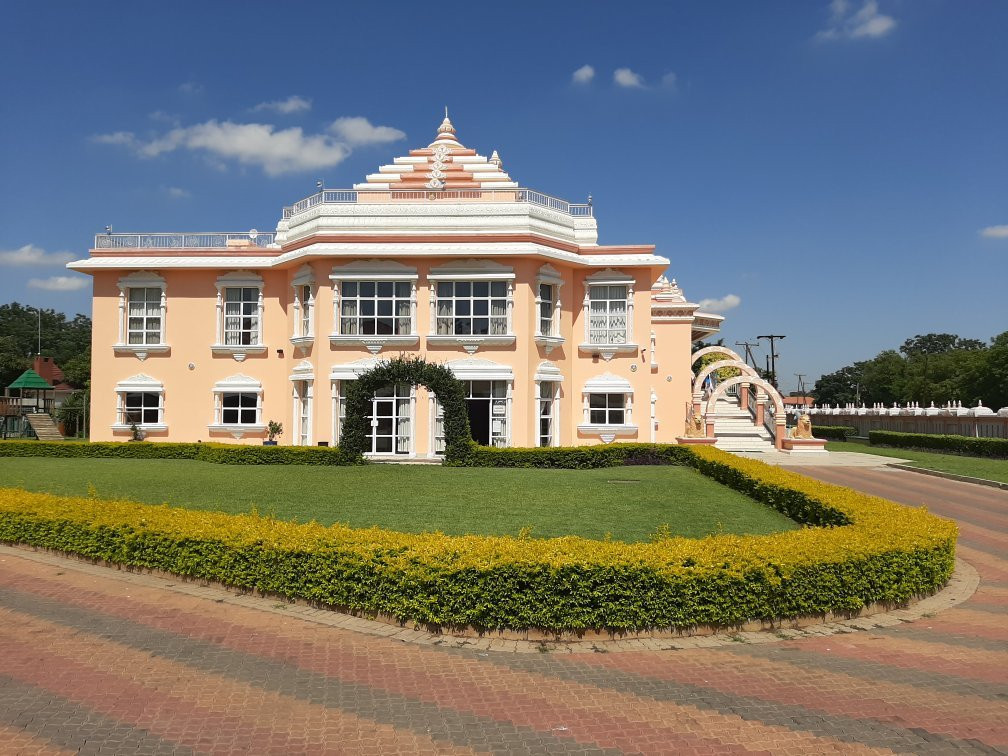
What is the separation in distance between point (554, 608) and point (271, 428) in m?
18.9

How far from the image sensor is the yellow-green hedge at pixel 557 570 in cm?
675

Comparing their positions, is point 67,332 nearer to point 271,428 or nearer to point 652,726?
point 271,428

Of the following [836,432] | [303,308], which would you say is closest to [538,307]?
[303,308]

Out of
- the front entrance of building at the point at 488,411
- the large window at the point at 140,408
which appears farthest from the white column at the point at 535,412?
the large window at the point at 140,408

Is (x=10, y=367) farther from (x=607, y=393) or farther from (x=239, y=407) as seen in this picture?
(x=607, y=393)

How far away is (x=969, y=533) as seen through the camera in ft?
39.8

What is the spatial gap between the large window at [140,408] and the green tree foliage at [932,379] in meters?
51.0

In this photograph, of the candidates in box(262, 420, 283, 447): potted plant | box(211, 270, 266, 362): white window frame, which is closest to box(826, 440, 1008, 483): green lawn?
box(262, 420, 283, 447): potted plant

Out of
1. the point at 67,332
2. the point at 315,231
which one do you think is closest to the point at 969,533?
the point at 315,231

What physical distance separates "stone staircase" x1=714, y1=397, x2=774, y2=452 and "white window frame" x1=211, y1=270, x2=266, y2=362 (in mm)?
17863

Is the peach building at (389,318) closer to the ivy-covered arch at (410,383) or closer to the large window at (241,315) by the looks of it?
the large window at (241,315)

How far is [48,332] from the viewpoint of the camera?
3681 inches

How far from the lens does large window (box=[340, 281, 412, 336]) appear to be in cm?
2278

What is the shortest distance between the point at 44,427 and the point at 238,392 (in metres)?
15.1
